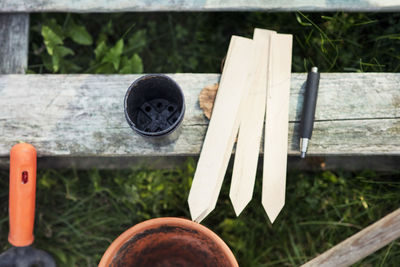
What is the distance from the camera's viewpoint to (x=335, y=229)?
7.07ft

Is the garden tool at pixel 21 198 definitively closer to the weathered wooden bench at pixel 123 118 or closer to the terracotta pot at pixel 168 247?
the weathered wooden bench at pixel 123 118

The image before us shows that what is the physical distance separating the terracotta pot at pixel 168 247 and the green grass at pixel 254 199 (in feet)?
1.04

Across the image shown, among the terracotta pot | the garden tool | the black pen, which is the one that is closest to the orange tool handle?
the garden tool

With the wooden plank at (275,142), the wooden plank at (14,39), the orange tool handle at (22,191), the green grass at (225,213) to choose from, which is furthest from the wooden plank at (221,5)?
the green grass at (225,213)

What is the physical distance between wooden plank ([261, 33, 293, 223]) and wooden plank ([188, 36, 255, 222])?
0.12m

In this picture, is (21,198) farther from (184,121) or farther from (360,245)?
(360,245)

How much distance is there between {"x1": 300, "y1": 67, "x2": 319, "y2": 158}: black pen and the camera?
1.60 metres

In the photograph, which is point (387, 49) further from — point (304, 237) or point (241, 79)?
point (304, 237)

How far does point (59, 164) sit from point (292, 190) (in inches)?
53.0

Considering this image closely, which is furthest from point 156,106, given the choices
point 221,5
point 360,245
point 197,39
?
point 360,245

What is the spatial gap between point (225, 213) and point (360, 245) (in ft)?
2.49

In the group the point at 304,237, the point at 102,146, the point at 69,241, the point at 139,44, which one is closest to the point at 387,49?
the point at 304,237

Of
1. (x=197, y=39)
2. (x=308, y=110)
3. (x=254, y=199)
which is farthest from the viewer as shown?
(x=197, y=39)

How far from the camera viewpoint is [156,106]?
167cm
